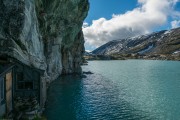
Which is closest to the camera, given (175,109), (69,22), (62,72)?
(175,109)

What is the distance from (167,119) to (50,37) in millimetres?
55407

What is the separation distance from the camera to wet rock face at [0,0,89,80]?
3812 cm

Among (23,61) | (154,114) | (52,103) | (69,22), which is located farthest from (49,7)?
(154,114)

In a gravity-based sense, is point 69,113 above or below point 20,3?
below

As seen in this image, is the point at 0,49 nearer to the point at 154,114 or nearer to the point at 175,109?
the point at 154,114

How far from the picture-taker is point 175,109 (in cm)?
4984

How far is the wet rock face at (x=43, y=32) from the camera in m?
38.1

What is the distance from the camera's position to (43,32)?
75.9 m

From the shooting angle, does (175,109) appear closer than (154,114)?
No

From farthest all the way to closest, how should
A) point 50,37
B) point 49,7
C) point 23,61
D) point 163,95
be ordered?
1. point 50,37
2. point 49,7
3. point 163,95
4. point 23,61

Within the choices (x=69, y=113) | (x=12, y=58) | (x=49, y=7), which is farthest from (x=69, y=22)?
(x=12, y=58)

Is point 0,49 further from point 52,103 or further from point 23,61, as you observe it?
point 52,103

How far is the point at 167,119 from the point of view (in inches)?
1697

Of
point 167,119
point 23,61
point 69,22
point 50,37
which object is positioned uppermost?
point 69,22
